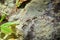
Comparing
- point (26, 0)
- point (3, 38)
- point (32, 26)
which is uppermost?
point (26, 0)

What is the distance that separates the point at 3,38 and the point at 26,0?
22.1 inches

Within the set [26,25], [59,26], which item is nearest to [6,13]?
[26,25]

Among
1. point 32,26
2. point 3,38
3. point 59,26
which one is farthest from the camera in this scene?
point 3,38

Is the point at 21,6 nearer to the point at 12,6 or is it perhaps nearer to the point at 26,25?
the point at 12,6

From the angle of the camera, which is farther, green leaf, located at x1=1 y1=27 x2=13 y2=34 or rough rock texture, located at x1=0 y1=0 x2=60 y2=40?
green leaf, located at x1=1 y1=27 x2=13 y2=34

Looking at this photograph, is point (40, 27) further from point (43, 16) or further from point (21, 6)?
point (21, 6)

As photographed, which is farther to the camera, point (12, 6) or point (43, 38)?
point (12, 6)

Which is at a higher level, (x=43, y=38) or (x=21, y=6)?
(x=21, y=6)

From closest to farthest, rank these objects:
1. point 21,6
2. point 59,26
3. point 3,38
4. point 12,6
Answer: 1. point 59,26
2. point 3,38
3. point 21,6
4. point 12,6

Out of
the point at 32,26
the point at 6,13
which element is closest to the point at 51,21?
the point at 32,26

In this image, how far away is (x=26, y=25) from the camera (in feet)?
6.05

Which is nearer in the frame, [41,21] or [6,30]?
[41,21]

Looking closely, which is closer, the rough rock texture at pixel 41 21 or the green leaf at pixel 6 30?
the rough rock texture at pixel 41 21

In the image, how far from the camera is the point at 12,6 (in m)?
2.51
